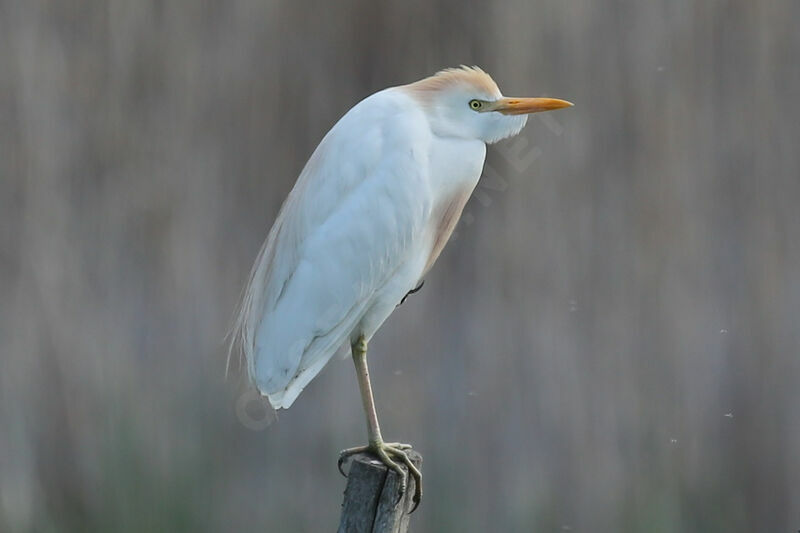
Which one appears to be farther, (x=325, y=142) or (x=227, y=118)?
(x=227, y=118)

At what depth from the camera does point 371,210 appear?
6.27 ft

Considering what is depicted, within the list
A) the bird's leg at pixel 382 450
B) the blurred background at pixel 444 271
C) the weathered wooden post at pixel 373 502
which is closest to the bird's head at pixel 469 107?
the bird's leg at pixel 382 450

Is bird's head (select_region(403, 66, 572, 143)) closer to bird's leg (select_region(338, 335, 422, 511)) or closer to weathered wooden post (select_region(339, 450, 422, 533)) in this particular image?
bird's leg (select_region(338, 335, 422, 511))

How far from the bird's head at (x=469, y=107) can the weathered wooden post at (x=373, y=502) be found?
541mm

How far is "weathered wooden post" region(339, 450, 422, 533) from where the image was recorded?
1683 mm

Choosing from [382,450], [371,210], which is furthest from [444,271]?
[382,450]

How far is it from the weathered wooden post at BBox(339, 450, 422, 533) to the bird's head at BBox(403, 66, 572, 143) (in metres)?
0.54

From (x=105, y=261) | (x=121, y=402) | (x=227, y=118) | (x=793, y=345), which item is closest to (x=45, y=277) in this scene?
(x=105, y=261)

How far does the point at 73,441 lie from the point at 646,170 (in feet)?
5.00

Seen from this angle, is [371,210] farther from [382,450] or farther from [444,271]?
[444,271]

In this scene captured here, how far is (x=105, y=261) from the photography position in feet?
9.47

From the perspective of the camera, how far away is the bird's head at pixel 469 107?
1.87m

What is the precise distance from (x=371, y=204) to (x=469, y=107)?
0.22 meters

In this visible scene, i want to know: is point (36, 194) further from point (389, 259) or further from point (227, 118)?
point (389, 259)
